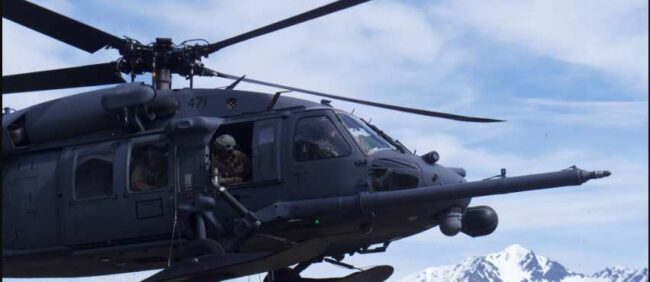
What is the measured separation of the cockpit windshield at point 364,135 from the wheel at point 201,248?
2.11 meters

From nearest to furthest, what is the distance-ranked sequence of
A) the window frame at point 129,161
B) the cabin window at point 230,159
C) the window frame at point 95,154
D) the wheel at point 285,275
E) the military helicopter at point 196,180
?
the military helicopter at point 196,180 < the cabin window at point 230,159 < the window frame at point 129,161 < the window frame at point 95,154 < the wheel at point 285,275

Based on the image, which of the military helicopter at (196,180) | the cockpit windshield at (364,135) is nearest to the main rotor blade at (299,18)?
the military helicopter at (196,180)

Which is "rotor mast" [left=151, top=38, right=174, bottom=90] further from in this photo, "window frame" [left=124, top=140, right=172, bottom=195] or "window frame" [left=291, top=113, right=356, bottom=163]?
"window frame" [left=291, top=113, right=356, bottom=163]

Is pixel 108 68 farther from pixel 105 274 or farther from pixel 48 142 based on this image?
pixel 105 274

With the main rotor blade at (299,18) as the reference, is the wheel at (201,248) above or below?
below

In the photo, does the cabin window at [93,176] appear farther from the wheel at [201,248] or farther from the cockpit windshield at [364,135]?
the cockpit windshield at [364,135]

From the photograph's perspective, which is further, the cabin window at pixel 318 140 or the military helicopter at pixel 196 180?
the cabin window at pixel 318 140

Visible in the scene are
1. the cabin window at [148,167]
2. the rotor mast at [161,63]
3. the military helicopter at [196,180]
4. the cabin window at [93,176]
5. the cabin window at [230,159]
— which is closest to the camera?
the military helicopter at [196,180]

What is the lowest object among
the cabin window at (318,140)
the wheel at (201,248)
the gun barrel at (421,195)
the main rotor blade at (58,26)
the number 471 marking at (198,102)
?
the wheel at (201,248)

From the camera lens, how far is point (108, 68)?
598 inches

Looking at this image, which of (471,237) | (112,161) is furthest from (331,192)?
(112,161)

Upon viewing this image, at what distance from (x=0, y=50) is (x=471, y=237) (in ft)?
19.3

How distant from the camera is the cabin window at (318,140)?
13477 mm

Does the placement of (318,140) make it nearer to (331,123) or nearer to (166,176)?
(331,123)
